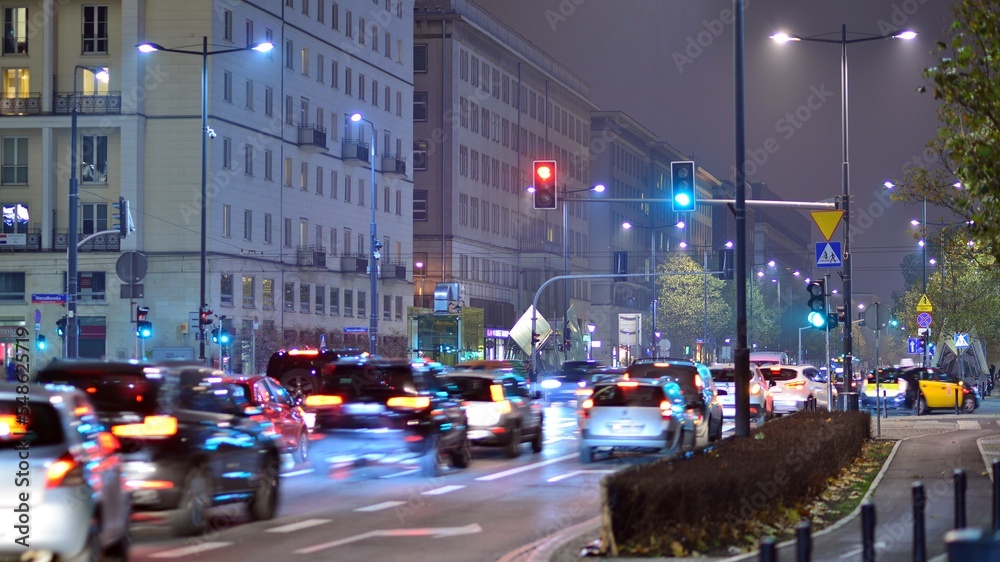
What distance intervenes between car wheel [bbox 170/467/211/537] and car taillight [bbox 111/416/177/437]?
501 mm

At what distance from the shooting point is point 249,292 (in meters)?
70.9

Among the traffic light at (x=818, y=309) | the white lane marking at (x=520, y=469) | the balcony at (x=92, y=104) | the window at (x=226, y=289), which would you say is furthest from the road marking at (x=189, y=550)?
the balcony at (x=92, y=104)

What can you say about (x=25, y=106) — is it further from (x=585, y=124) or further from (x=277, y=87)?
(x=585, y=124)

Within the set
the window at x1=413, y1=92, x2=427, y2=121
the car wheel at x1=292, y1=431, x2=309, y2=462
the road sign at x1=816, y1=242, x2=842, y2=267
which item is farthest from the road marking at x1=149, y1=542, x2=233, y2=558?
the window at x1=413, y1=92, x2=427, y2=121

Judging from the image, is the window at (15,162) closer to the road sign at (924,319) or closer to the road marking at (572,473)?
the road sign at (924,319)

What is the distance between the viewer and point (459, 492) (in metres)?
20.8

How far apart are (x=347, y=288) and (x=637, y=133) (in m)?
64.6

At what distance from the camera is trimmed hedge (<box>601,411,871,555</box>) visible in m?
12.8

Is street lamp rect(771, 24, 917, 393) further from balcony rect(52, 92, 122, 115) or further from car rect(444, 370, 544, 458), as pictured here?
balcony rect(52, 92, 122, 115)

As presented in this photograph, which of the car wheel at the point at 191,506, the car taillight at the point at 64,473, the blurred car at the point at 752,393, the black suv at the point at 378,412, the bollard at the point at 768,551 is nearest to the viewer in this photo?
the bollard at the point at 768,551

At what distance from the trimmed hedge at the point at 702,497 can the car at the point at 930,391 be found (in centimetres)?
3336

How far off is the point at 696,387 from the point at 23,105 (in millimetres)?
47215

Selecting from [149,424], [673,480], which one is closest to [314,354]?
[149,424]

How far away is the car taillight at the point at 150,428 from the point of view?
1539 cm
